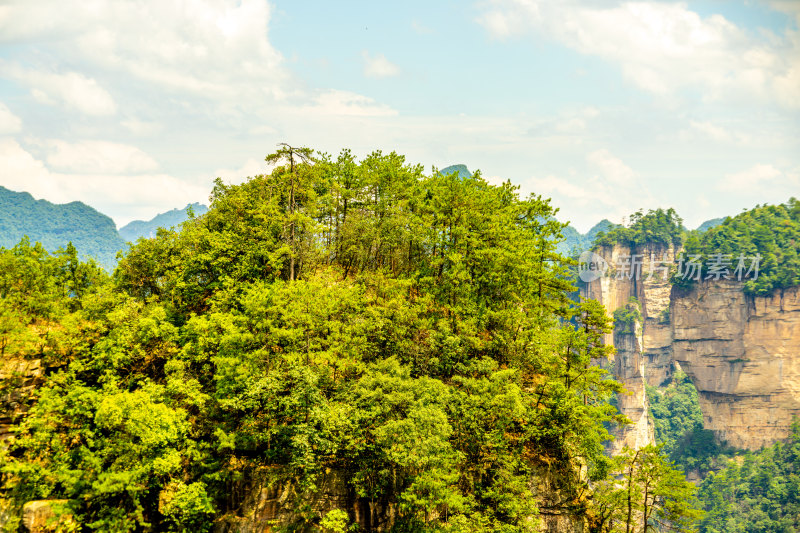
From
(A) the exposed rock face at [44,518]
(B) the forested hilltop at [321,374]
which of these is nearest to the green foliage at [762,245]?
(B) the forested hilltop at [321,374]

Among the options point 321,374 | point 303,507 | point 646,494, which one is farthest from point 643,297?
point 303,507

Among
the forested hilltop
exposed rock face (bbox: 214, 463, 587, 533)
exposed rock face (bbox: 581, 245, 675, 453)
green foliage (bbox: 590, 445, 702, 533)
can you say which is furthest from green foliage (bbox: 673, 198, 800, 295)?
exposed rock face (bbox: 214, 463, 587, 533)

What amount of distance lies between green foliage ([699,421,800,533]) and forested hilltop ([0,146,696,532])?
62.8 meters

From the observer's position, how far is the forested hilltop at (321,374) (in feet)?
68.6

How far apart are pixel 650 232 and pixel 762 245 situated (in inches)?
959

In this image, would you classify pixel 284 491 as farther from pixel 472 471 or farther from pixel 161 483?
pixel 472 471

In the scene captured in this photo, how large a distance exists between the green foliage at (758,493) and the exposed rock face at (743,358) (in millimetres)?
4485

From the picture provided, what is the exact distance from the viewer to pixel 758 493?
249ft

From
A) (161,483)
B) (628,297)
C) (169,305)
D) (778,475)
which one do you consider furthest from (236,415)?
(628,297)

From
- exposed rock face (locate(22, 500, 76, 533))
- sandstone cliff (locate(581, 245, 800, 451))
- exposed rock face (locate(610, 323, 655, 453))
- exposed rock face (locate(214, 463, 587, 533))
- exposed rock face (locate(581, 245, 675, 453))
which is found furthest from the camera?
exposed rock face (locate(581, 245, 675, 453))

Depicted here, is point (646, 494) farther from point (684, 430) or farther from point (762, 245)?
point (684, 430)

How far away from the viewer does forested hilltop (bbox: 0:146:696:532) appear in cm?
2092

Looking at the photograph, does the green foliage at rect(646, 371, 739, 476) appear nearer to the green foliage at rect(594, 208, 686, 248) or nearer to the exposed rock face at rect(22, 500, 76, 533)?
the green foliage at rect(594, 208, 686, 248)

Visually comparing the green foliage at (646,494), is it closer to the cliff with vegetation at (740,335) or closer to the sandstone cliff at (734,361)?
the sandstone cliff at (734,361)
